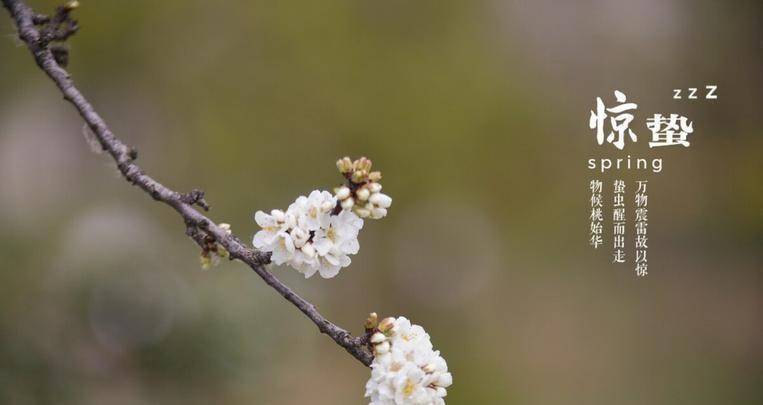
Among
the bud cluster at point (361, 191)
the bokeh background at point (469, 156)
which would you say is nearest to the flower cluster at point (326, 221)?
the bud cluster at point (361, 191)

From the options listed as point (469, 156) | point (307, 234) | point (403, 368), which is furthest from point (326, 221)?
point (469, 156)

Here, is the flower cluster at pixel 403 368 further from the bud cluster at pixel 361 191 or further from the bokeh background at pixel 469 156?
the bokeh background at pixel 469 156

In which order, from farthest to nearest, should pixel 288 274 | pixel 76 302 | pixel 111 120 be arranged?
pixel 111 120, pixel 288 274, pixel 76 302

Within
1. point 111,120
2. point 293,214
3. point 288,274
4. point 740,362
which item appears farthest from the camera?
point 740,362

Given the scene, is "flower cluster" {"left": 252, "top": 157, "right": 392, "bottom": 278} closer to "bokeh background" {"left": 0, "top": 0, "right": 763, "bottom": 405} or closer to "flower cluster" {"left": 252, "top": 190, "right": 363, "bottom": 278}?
"flower cluster" {"left": 252, "top": 190, "right": 363, "bottom": 278}

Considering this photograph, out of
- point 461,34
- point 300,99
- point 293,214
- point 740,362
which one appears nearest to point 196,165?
point 300,99

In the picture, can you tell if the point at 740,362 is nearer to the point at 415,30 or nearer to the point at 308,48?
the point at 415,30

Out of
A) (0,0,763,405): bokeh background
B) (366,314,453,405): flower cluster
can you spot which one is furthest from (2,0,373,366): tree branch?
(0,0,763,405): bokeh background
